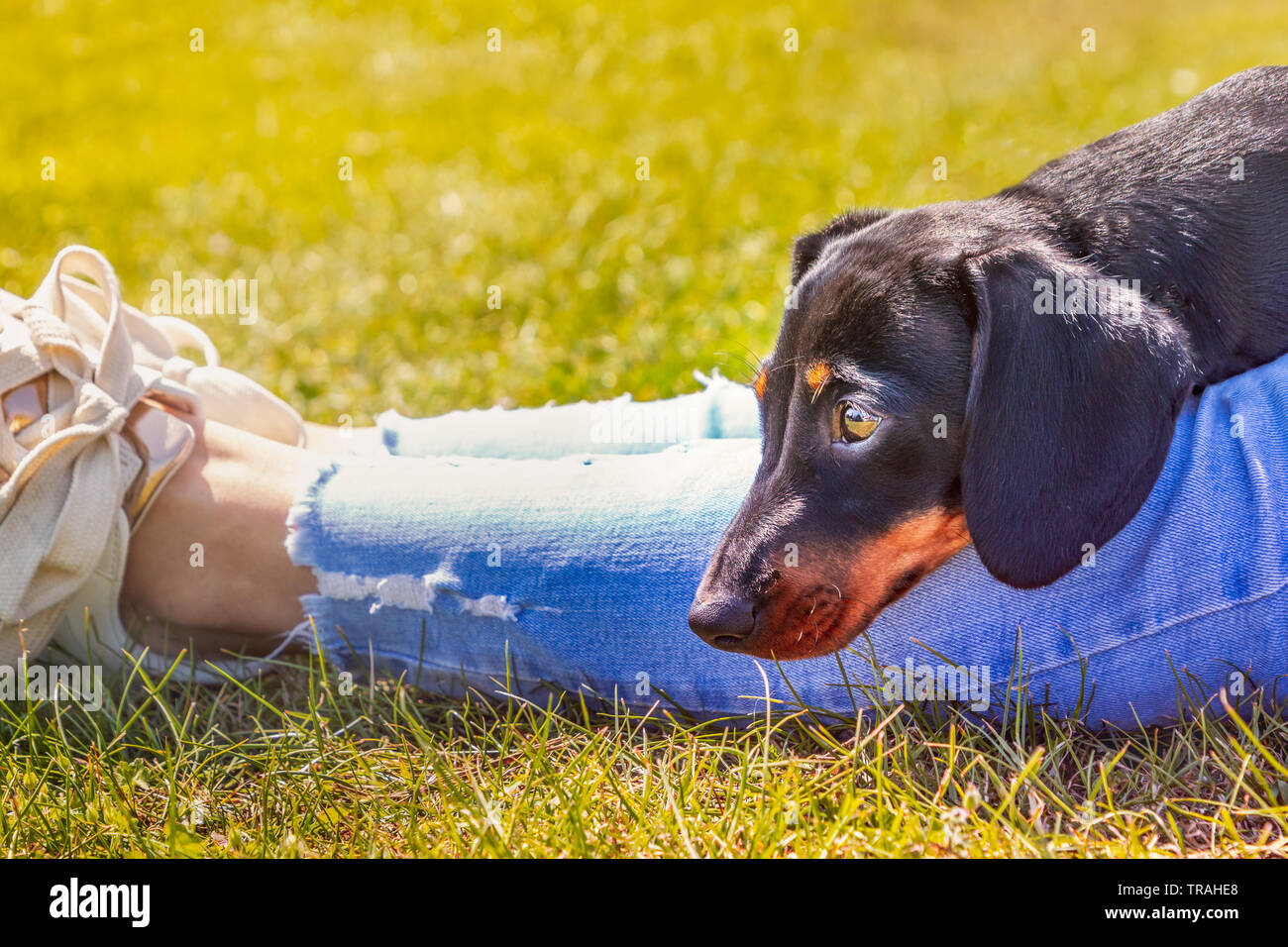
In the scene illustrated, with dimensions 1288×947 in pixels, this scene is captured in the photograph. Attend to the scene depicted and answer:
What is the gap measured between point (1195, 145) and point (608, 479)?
1.53 meters

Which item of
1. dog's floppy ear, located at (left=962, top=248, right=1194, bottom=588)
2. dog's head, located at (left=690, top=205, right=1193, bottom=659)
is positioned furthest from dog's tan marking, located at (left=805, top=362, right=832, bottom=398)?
dog's floppy ear, located at (left=962, top=248, right=1194, bottom=588)

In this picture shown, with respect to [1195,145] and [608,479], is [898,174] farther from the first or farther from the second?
[608,479]

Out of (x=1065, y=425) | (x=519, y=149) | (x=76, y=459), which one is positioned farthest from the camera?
(x=519, y=149)

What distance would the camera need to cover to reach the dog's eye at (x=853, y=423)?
93.6 inches

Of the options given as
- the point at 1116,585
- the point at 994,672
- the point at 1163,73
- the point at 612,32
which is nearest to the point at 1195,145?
the point at 1116,585

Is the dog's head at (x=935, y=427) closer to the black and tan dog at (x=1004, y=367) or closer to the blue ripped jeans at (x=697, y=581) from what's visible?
the black and tan dog at (x=1004, y=367)

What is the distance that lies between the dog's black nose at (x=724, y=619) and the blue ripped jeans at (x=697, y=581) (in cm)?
24

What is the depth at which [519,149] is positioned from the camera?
7.50 metres

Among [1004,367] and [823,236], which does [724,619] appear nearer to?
[1004,367]

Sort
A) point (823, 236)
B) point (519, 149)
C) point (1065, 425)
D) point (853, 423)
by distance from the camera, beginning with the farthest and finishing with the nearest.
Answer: point (519, 149), point (823, 236), point (853, 423), point (1065, 425)

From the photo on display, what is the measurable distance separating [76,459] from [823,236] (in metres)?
1.88

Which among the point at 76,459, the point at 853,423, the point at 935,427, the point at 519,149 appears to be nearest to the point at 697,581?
the point at 853,423

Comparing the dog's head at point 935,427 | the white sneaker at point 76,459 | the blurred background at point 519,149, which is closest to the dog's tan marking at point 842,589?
the dog's head at point 935,427

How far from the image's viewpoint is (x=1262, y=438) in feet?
7.59
